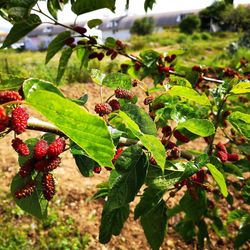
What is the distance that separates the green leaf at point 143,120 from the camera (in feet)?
2.35

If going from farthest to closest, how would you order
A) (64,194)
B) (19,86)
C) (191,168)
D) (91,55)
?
1. (64,194)
2. (91,55)
3. (191,168)
4. (19,86)

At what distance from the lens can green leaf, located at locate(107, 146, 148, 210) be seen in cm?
76

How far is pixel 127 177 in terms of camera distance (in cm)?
77

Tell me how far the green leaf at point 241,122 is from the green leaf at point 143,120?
0.34 metres

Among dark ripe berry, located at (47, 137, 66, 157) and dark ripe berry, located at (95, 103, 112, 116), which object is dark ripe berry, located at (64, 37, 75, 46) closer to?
dark ripe berry, located at (95, 103, 112, 116)

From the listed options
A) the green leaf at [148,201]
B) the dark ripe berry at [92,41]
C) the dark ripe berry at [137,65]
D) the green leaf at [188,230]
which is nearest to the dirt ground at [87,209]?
the green leaf at [188,230]

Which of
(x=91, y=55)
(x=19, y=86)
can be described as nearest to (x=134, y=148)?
(x=19, y=86)

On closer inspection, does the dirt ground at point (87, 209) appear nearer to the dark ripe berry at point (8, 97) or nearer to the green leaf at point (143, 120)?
the green leaf at point (143, 120)

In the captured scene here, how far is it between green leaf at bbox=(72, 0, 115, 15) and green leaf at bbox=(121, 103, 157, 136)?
0.63 m

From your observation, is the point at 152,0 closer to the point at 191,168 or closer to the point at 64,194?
the point at 191,168

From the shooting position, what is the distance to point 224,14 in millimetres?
34688

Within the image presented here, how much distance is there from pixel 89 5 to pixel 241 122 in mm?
677

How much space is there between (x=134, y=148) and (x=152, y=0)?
1158 mm

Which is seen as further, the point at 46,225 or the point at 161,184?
the point at 46,225
